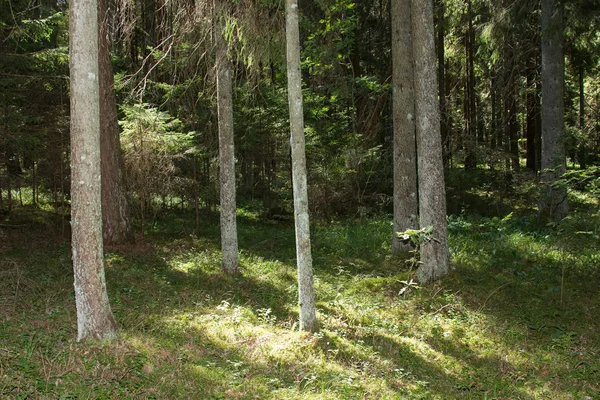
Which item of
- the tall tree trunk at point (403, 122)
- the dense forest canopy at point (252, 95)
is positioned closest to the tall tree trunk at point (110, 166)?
the dense forest canopy at point (252, 95)

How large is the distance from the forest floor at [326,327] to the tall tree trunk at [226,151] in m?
0.64

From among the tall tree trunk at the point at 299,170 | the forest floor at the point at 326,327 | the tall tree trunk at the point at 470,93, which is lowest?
the forest floor at the point at 326,327

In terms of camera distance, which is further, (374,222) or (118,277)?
(374,222)

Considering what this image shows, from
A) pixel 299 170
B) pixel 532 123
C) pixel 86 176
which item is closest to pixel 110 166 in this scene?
pixel 86 176

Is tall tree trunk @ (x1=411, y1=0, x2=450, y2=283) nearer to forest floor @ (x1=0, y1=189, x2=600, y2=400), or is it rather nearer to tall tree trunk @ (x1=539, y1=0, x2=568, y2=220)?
forest floor @ (x1=0, y1=189, x2=600, y2=400)

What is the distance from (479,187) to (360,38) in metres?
9.30

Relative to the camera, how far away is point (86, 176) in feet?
19.8

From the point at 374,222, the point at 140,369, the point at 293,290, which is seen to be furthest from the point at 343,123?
the point at 140,369

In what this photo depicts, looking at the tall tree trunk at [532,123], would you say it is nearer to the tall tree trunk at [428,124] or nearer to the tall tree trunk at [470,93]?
the tall tree trunk at [470,93]

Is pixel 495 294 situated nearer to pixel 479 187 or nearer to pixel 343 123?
pixel 343 123

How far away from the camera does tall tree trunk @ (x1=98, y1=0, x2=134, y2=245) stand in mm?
12859

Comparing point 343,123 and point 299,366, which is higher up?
point 343,123

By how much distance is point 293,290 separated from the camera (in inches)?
391

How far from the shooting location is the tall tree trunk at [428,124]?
9.03 m
